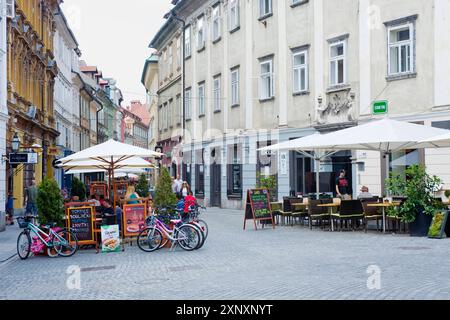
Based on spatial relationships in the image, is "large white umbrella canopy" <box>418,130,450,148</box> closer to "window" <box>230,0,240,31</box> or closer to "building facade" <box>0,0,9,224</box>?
"building facade" <box>0,0,9,224</box>

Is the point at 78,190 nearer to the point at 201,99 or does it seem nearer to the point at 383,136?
the point at 201,99

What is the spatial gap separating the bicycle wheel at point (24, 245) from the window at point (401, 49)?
13.2 meters

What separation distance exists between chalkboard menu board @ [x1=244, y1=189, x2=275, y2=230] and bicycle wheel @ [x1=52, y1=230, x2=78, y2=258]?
6553mm

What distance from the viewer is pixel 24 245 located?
14.5 m

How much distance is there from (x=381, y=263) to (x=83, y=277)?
5095 mm

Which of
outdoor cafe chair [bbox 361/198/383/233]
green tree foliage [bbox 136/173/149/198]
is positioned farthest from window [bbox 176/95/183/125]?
outdoor cafe chair [bbox 361/198/383/233]

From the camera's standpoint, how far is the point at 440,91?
20.6 metres

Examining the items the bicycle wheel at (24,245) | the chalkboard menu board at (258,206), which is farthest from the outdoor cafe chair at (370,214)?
the bicycle wheel at (24,245)

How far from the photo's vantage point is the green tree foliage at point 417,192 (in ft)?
53.2

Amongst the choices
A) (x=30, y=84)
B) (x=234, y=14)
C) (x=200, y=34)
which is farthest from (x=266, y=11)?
(x=30, y=84)

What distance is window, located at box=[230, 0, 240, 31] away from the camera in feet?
105

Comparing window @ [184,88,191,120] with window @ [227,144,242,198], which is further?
window @ [184,88,191,120]
